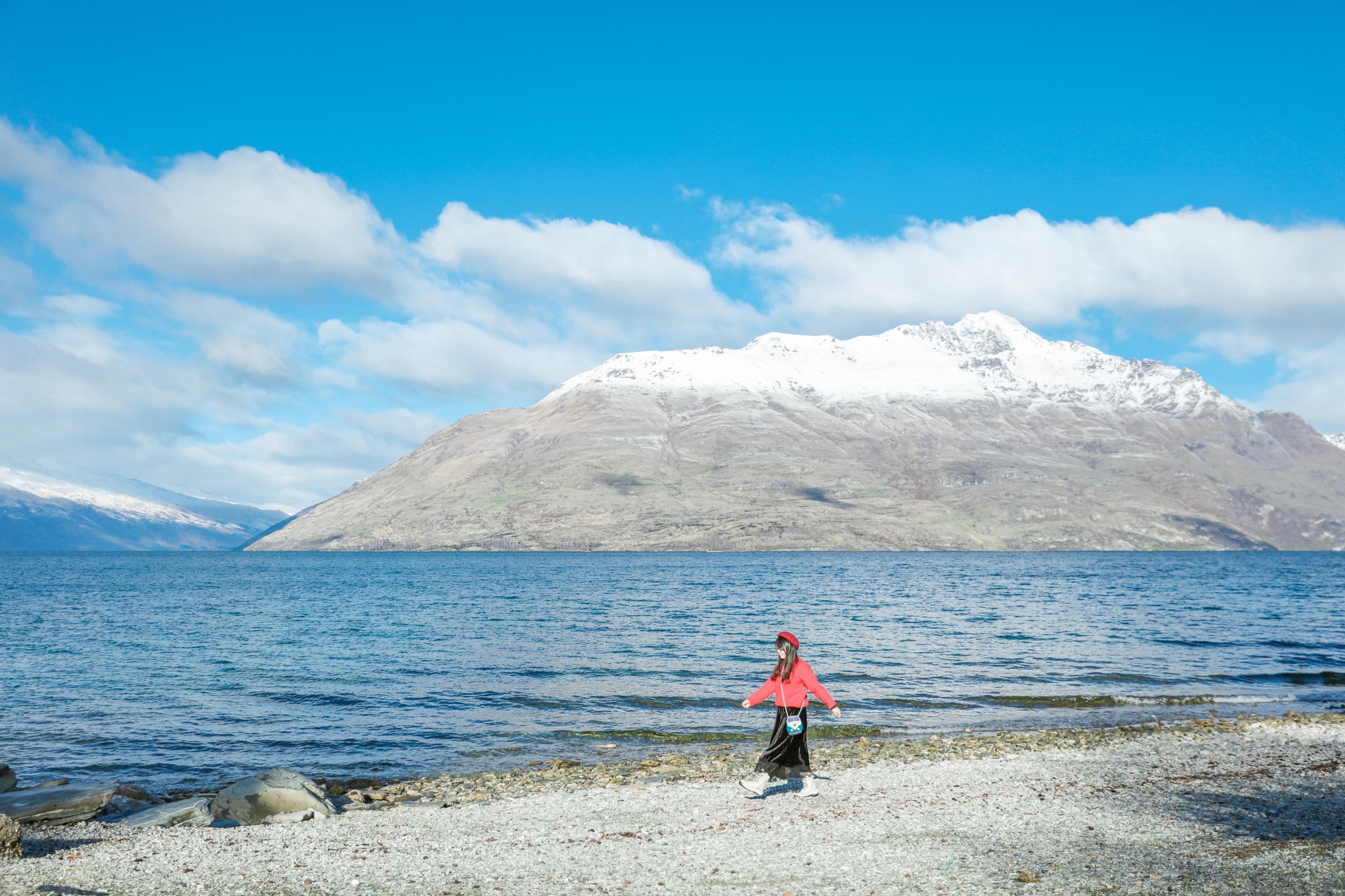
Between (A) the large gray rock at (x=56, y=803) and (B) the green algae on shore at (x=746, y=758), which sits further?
(B) the green algae on shore at (x=746, y=758)

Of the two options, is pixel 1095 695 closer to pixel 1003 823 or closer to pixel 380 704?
pixel 1003 823

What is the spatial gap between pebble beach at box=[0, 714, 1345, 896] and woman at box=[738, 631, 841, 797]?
0.57m

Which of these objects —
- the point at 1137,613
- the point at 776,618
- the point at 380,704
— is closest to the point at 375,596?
the point at 776,618

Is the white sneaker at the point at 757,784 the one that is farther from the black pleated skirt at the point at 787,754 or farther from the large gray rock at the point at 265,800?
the large gray rock at the point at 265,800

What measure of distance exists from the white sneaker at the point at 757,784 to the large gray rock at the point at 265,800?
9118 mm

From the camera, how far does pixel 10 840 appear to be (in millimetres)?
14266

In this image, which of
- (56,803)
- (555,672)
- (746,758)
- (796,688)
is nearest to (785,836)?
(796,688)

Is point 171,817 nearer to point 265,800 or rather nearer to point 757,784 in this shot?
point 265,800

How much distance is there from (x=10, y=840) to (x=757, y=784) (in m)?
13.9

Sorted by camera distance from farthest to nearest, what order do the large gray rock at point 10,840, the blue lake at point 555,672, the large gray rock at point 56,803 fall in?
1. the blue lake at point 555,672
2. the large gray rock at point 56,803
3. the large gray rock at point 10,840

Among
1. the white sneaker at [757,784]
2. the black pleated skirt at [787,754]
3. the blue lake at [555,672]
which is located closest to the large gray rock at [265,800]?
the blue lake at [555,672]

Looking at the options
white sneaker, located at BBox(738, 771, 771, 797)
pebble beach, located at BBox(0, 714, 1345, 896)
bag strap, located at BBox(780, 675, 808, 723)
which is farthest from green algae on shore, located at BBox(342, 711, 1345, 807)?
bag strap, located at BBox(780, 675, 808, 723)

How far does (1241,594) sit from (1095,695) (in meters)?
92.7

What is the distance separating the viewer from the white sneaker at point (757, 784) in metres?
18.1
